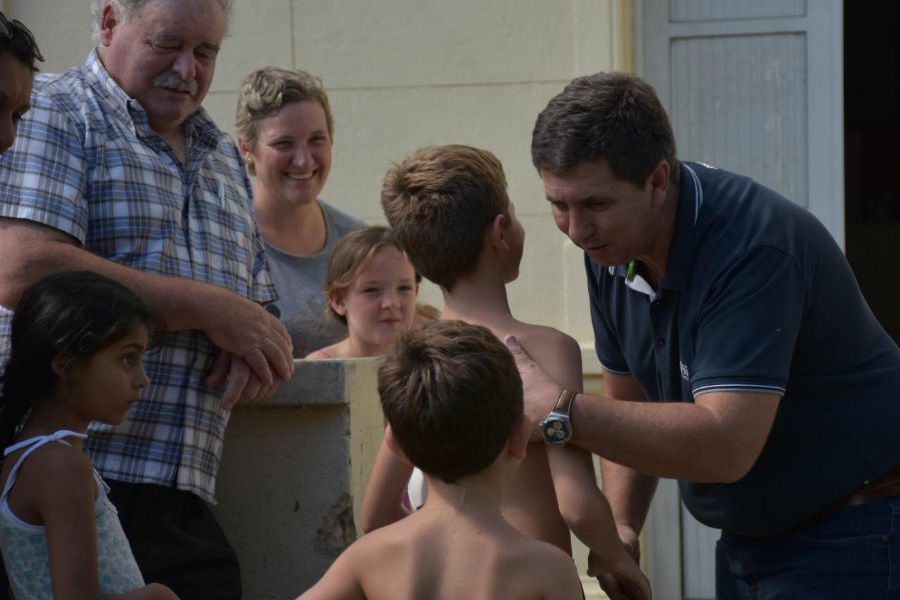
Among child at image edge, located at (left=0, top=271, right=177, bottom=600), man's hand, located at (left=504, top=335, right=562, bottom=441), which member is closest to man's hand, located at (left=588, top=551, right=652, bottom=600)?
man's hand, located at (left=504, top=335, right=562, bottom=441)

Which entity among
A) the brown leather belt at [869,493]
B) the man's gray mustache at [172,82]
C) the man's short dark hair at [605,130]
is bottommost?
the brown leather belt at [869,493]

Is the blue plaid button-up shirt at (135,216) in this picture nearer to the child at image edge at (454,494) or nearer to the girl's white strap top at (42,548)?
the girl's white strap top at (42,548)

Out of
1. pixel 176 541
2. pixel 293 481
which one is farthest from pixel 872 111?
pixel 176 541

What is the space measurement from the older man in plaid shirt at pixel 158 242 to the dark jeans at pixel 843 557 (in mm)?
1080

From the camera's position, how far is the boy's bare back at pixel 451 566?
212cm

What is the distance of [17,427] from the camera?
8.40ft

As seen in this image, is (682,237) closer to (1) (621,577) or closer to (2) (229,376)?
(1) (621,577)

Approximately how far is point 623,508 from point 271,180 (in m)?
1.78

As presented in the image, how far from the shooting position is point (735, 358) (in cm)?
252

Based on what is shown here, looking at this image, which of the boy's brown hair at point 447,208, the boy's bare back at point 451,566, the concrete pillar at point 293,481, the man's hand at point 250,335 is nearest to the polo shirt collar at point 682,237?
the boy's brown hair at point 447,208

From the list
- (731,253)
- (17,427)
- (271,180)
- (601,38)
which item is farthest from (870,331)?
(601,38)

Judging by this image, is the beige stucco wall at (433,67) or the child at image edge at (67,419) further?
the beige stucco wall at (433,67)

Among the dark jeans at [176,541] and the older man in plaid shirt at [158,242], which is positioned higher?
the older man in plaid shirt at [158,242]

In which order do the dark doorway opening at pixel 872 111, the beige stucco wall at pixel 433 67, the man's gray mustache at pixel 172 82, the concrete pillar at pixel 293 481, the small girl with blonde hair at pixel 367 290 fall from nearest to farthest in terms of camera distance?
1. the man's gray mustache at pixel 172 82
2. the concrete pillar at pixel 293 481
3. the small girl with blonde hair at pixel 367 290
4. the beige stucco wall at pixel 433 67
5. the dark doorway opening at pixel 872 111
